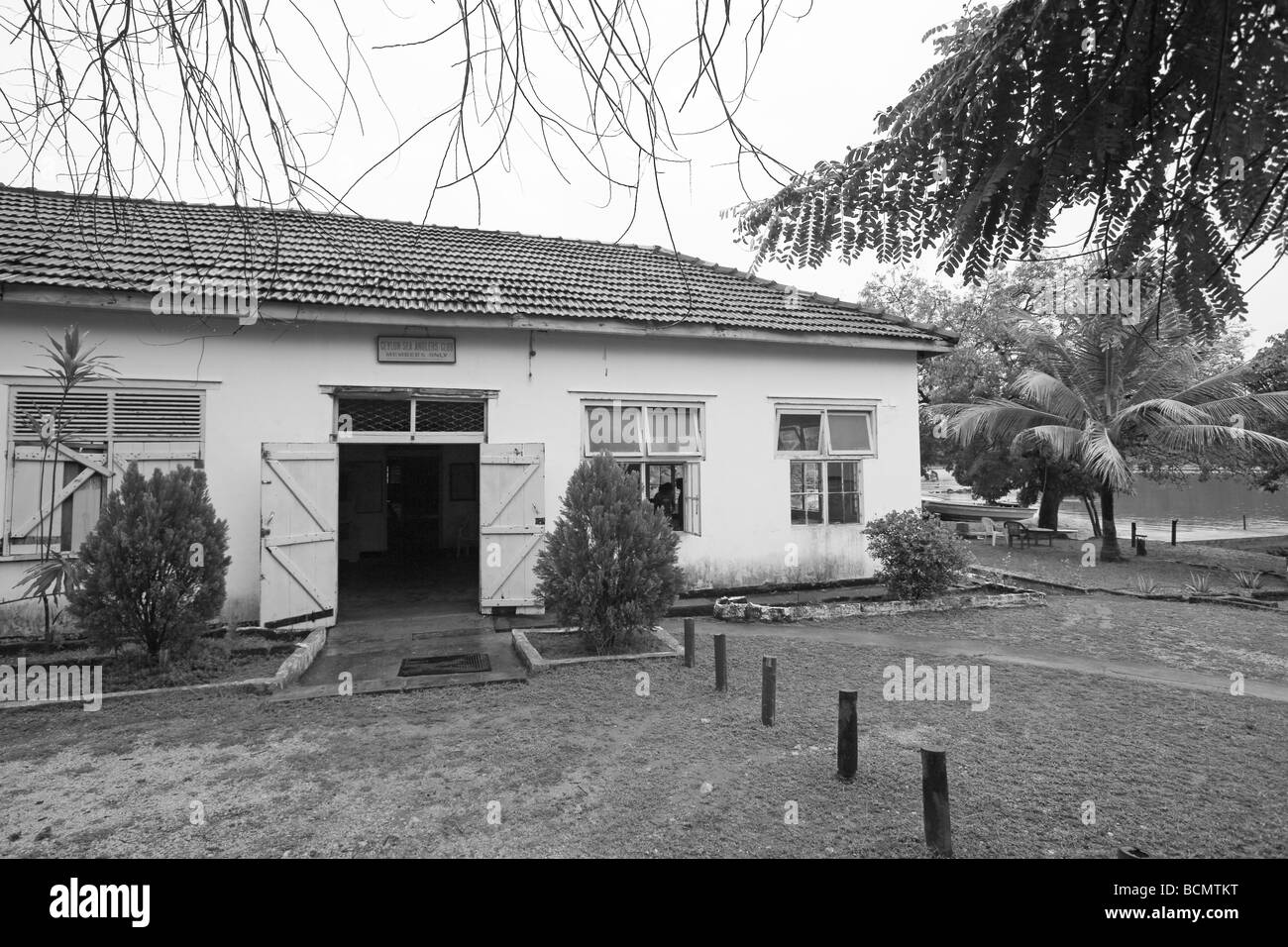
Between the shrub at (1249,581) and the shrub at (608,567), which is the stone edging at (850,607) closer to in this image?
the shrub at (608,567)

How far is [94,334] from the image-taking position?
8.08m

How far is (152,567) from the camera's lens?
621 centimetres

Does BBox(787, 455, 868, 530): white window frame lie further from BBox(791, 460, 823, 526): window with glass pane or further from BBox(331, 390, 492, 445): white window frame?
BBox(331, 390, 492, 445): white window frame

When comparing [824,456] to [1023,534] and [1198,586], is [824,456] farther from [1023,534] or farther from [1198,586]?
[1023,534]

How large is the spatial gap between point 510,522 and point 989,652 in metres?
6.36

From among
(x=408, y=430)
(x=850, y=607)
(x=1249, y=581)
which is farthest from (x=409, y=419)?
(x=1249, y=581)

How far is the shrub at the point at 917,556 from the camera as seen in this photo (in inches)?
391

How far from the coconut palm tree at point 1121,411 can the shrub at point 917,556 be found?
7.76 meters

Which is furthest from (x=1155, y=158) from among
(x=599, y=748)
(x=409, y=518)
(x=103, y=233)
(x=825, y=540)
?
(x=409, y=518)

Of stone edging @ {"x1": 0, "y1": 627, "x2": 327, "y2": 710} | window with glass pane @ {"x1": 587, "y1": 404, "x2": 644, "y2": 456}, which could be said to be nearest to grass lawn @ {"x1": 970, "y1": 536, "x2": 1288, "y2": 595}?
window with glass pane @ {"x1": 587, "y1": 404, "x2": 644, "y2": 456}

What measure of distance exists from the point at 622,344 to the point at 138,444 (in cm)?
651

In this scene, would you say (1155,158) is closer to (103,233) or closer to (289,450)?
(289,450)

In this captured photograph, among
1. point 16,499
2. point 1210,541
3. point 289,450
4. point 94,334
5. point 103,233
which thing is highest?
point 103,233

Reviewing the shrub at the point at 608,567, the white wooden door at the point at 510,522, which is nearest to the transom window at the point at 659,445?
the white wooden door at the point at 510,522
